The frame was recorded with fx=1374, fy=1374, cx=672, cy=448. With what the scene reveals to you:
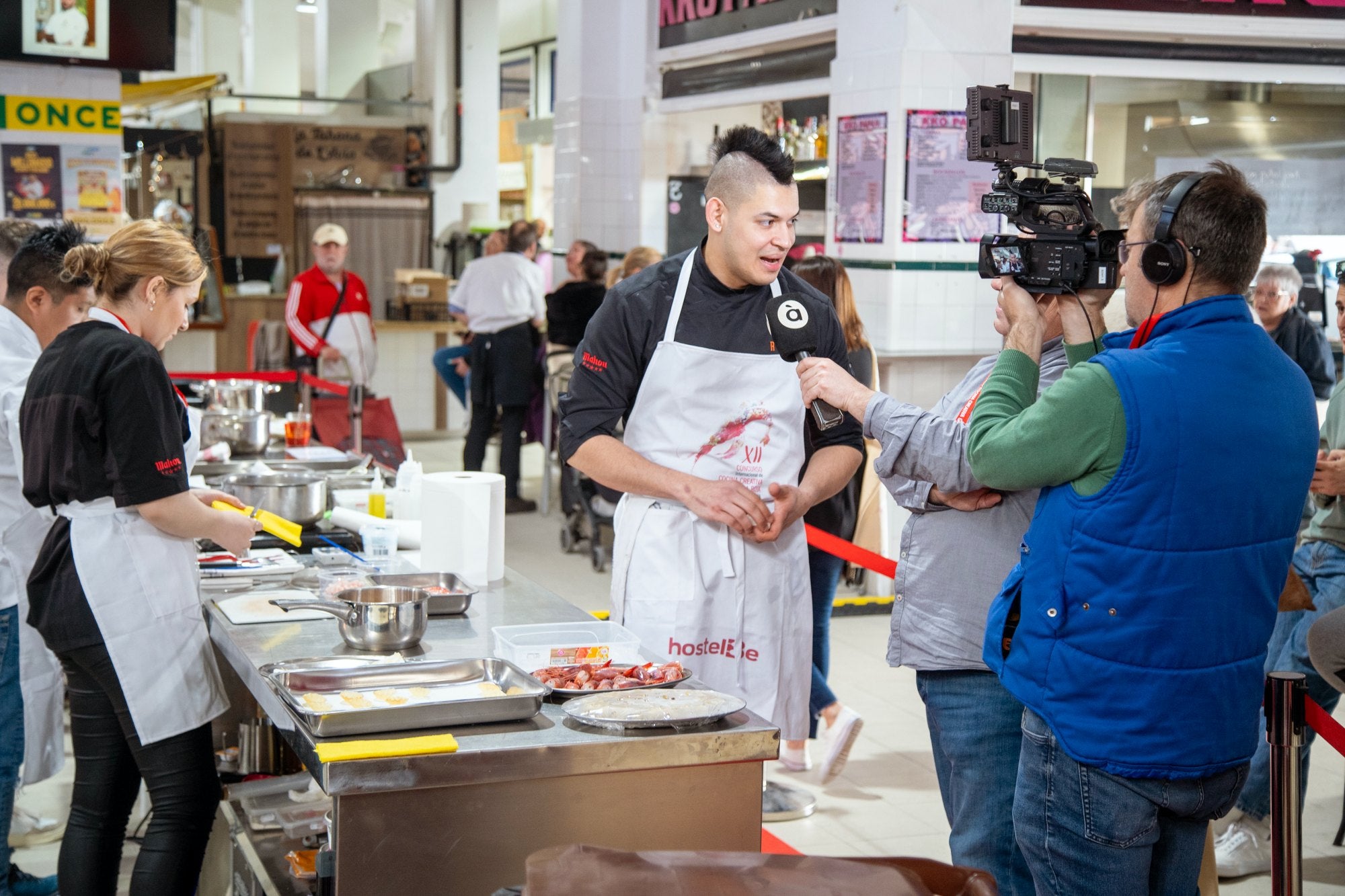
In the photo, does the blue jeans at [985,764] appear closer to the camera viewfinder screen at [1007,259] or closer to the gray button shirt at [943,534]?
the gray button shirt at [943,534]

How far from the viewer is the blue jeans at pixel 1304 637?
12.1 ft

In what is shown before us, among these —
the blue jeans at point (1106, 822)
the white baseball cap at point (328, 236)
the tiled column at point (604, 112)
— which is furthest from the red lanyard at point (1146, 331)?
the tiled column at point (604, 112)

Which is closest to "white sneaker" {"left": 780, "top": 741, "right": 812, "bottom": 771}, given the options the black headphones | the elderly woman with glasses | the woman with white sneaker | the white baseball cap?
the woman with white sneaker

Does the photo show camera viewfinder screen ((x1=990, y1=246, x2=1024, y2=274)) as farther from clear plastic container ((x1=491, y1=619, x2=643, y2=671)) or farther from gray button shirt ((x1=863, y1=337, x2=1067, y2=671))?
clear plastic container ((x1=491, y1=619, x2=643, y2=671))

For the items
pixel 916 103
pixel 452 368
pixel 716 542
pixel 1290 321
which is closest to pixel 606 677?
pixel 716 542

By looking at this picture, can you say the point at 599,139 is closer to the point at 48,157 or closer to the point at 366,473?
the point at 48,157

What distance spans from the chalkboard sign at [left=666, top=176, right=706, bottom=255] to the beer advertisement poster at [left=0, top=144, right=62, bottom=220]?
371 cm

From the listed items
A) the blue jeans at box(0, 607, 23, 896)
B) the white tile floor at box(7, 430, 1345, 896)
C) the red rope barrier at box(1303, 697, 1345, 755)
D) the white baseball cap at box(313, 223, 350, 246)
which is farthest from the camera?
the white baseball cap at box(313, 223, 350, 246)

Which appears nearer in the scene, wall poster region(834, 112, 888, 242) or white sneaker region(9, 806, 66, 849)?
white sneaker region(9, 806, 66, 849)

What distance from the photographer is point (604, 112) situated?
9.28 m

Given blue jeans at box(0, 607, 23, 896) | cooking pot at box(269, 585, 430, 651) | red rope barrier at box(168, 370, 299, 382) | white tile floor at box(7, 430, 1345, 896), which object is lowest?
white tile floor at box(7, 430, 1345, 896)

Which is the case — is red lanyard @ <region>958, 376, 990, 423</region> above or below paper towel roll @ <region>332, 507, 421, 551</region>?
Answer: above

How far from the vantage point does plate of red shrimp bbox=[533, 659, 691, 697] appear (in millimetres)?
2328

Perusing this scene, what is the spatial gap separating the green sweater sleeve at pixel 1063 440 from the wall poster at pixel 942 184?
441 cm
